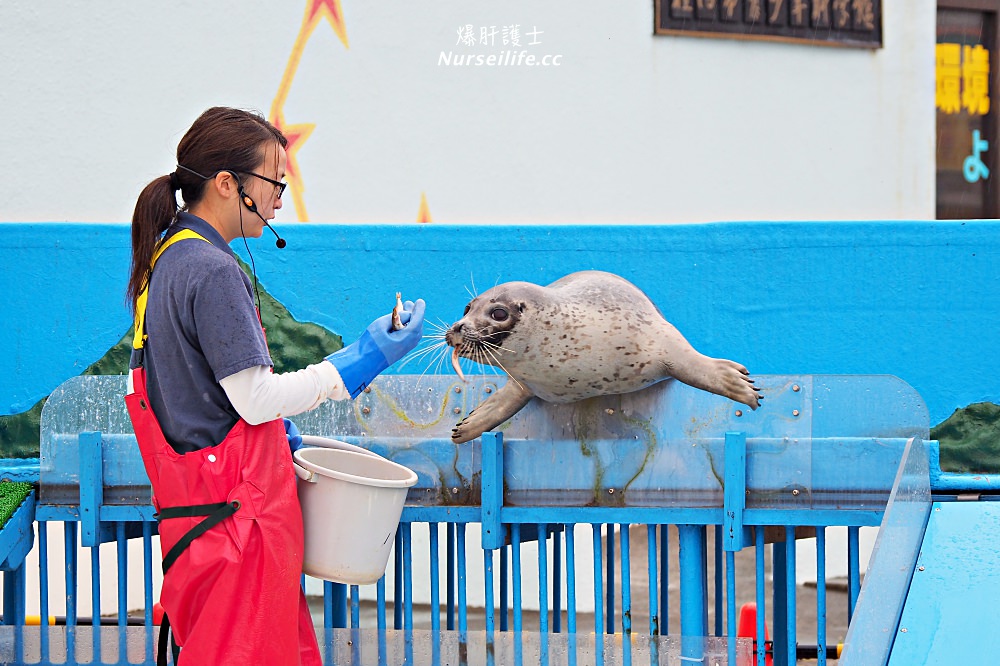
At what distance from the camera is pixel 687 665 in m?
3.21

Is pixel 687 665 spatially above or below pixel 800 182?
below

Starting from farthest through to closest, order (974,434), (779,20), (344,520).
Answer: (779,20) < (974,434) < (344,520)

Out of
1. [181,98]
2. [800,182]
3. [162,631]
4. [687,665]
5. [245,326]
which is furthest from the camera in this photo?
[800,182]

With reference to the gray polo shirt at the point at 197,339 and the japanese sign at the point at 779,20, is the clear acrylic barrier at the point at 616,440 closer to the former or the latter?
the gray polo shirt at the point at 197,339

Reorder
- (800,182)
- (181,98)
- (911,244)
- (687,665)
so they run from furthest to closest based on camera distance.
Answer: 1. (800,182)
2. (181,98)
3. (911,244)
4. (687,665)

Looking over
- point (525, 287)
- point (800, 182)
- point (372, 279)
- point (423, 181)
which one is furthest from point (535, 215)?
point (525, 287)

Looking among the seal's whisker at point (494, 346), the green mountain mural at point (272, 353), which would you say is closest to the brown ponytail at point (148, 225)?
the seal's whisker at point (494, 346)

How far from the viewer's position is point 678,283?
16.5 feet

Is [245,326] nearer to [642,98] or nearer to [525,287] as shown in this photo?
[525,287]

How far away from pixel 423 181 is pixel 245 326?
134 inches

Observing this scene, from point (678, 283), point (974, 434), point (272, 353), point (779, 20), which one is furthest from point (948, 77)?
point (272, 353)

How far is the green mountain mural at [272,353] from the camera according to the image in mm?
5078

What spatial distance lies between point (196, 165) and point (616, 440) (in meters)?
1.51

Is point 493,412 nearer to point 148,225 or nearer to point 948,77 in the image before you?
point 148,225
